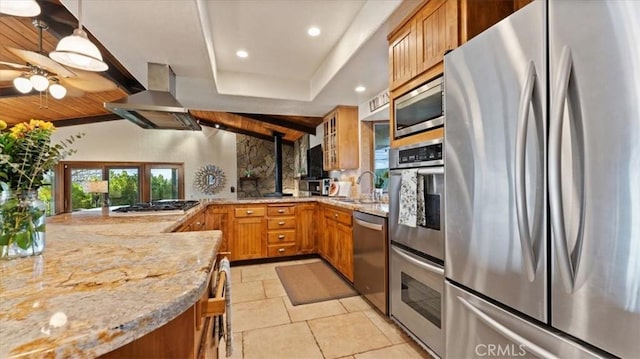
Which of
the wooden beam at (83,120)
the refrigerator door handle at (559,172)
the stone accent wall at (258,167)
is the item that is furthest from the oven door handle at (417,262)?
the wooden beam at (83,120)

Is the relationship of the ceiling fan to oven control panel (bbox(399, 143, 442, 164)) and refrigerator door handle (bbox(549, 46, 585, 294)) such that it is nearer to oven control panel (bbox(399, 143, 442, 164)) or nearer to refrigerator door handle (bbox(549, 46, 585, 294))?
oven control panel (bbox(399, 143, 442, 164))

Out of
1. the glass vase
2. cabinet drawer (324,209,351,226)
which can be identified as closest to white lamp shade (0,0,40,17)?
the glass vase

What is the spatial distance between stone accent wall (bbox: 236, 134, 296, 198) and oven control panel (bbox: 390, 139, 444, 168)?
707cm

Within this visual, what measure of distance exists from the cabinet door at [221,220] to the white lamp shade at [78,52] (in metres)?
2.23

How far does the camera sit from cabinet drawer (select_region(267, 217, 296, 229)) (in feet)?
13.3

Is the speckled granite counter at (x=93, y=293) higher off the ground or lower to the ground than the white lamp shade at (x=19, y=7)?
lower

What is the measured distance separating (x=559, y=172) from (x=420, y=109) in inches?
40.9

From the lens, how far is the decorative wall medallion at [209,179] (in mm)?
7743

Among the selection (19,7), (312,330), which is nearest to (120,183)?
(19,7)

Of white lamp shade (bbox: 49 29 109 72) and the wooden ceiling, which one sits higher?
the wooden ceiling

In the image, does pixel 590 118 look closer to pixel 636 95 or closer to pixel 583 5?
pixel 636 95

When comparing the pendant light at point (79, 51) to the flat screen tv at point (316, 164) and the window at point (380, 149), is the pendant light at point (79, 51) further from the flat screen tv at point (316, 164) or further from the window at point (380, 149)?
the flat screen tv at point (316, 164)

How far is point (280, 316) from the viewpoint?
244 cm

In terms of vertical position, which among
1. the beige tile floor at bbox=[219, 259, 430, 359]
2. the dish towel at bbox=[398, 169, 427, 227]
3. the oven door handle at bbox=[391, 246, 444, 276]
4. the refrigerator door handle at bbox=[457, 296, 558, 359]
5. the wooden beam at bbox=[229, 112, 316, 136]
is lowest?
the beige tile floor at bbox=[219, 259, 430, 359]
